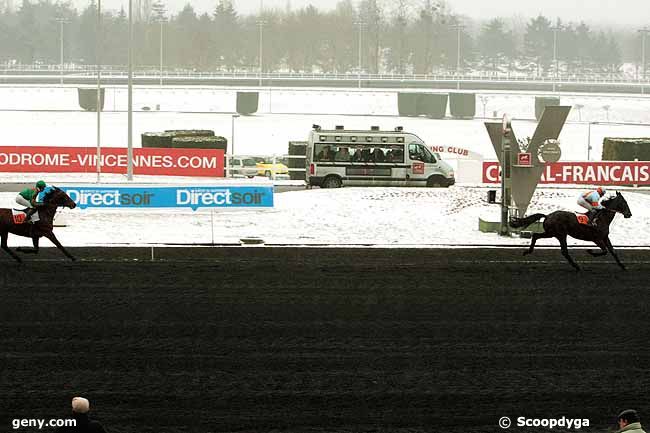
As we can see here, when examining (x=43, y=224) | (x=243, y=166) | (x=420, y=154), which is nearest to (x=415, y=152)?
(x=420, y=154)

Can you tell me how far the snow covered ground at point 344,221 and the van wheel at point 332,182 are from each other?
10.4 ft

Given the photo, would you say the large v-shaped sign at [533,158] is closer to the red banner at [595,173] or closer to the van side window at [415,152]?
the van side window at [415,152]

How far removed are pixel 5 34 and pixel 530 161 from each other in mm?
144352

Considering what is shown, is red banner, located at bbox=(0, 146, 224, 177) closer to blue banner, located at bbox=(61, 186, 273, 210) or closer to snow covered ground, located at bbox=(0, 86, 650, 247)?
snow covered ground, located at bbox=(0, 86, 650, 247)

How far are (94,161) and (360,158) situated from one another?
39.7 ft

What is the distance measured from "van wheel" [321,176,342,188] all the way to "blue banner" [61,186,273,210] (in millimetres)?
6716

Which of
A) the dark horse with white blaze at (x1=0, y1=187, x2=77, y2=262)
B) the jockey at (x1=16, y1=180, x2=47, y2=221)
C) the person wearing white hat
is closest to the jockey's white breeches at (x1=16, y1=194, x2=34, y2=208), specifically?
the jockey at (x1=16, y1=180, x2=47, y2=221)

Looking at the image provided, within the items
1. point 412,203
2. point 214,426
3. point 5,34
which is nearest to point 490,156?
point 412,203

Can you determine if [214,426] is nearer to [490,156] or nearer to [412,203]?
[412,203]

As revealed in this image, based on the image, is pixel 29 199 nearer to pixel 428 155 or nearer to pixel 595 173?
pixel 428 155

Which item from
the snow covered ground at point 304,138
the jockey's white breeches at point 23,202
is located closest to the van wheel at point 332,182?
the snow covered ground at point 304,138

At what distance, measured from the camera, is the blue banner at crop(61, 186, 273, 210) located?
86.1 ft

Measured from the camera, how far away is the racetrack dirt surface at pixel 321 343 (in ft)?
32.9

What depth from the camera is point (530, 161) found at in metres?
24.4
